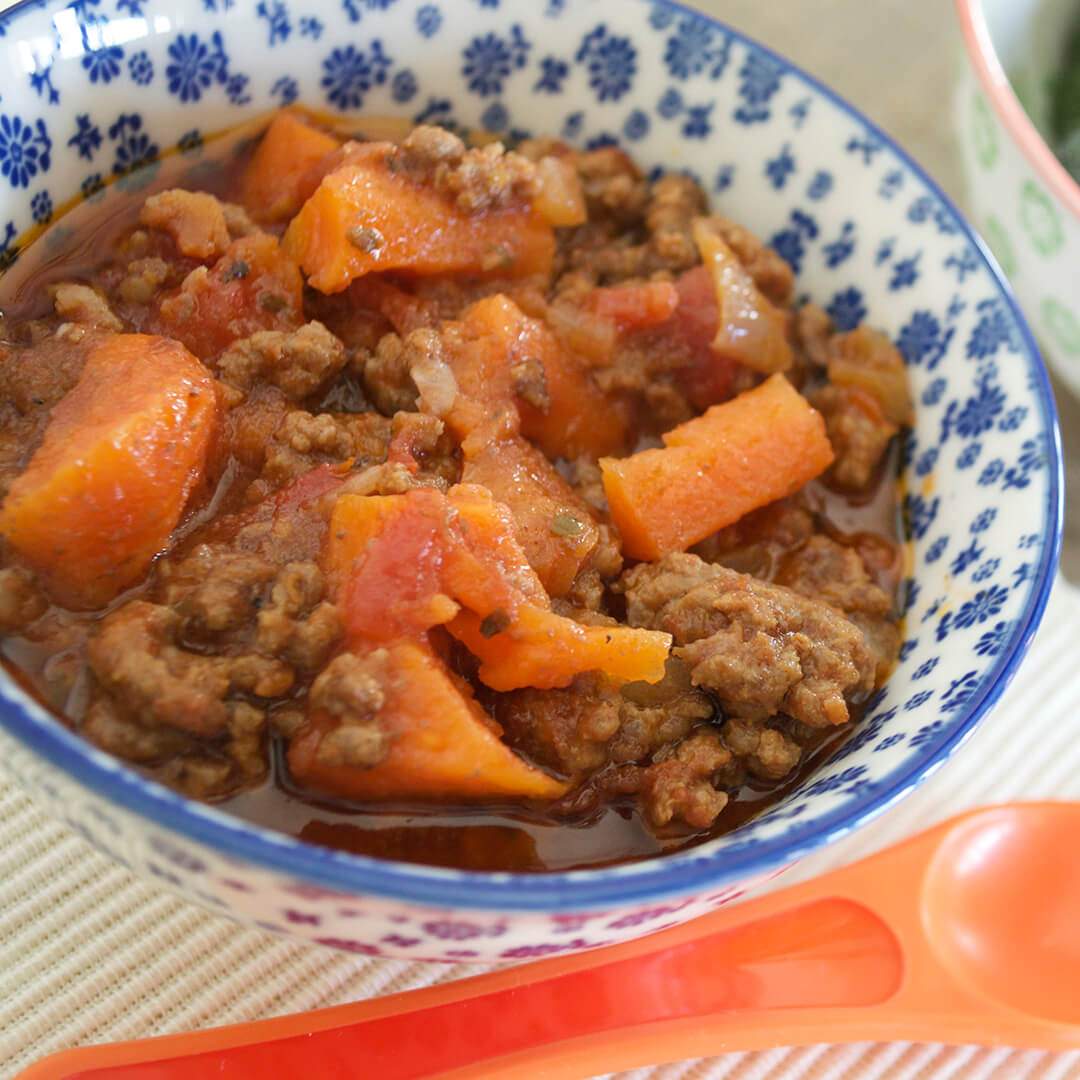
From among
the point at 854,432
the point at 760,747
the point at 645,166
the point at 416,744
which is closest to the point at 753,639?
the point at 760,747

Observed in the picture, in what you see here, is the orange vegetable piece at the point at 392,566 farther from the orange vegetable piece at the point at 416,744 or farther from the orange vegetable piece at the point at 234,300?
the orange vegetable piece at the point at 234,300

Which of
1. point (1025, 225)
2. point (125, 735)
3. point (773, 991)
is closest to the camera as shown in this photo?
point (125, 735)

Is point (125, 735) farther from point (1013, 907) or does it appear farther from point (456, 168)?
point (1013, 907)

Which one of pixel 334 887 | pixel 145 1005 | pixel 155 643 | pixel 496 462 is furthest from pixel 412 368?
pixel 145 1005

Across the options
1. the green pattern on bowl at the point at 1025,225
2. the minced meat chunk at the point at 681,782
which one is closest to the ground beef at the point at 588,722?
the minced meat chunk at the point at 681,782

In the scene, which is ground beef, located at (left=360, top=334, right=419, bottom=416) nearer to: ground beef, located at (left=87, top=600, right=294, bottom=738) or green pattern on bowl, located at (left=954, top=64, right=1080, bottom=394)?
ground beef, located at (left=87, top=600, right=294, bottom=738)

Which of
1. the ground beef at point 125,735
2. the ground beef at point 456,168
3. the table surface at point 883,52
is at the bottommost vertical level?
the ground beef at point 125,735
